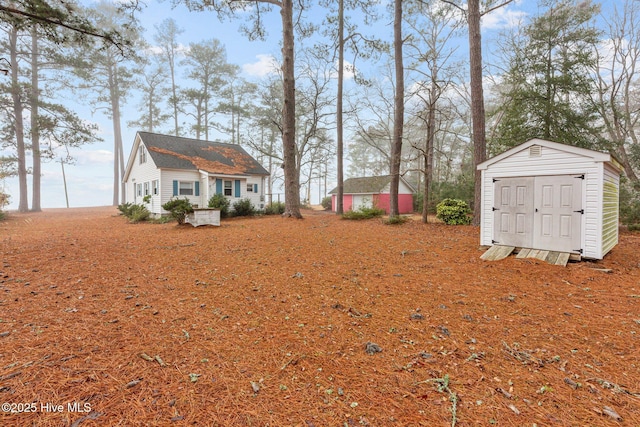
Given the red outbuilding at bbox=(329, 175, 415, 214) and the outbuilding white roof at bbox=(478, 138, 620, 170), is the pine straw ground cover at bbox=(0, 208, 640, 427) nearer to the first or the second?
the outbuilding white roof at bbox=(478, 138, 620, 170)

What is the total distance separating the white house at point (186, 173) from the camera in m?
16.0

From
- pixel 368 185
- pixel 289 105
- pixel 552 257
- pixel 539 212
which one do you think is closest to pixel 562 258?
pixel 552 257

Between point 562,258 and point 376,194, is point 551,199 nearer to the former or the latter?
point 562,258

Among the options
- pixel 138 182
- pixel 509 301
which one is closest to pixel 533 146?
pixel 509 301

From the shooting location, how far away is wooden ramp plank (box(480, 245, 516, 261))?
5.81 meters

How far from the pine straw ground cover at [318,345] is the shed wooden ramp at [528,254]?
0.38 meters

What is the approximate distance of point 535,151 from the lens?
19.8 ft

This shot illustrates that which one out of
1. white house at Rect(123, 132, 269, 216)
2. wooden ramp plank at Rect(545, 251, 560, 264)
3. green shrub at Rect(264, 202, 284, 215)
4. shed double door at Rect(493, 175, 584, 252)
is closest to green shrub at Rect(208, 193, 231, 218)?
white house at Rect(123, 132, 269, 216)

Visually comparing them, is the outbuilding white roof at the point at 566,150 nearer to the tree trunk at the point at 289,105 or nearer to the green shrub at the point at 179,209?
the tree trunk at the point at 289,105

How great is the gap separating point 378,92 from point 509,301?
2018 cm

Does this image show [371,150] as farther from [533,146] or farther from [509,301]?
[509,301]

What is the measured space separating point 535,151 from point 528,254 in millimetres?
2279

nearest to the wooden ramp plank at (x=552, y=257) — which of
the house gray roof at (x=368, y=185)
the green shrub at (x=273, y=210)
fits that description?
the green shrub at (x=273, y=210)

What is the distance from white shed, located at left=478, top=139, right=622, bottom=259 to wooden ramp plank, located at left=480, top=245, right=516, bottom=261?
0.18 m
